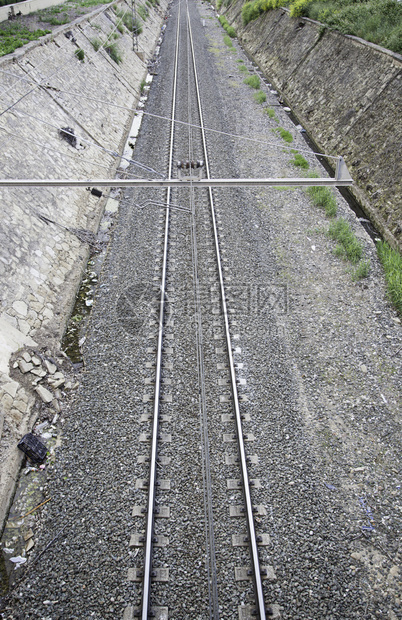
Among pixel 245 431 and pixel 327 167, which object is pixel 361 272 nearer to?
pixel 245 431

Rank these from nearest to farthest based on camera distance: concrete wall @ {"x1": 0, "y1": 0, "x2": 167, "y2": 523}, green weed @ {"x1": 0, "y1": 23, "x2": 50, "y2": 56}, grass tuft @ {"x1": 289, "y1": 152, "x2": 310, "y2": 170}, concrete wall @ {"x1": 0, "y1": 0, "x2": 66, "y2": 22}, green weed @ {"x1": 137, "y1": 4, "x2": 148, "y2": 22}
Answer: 1. concrete wall @ {"x1": 0, "y1": 0, "x2": 167, "y2": 523}
2. grass tuft @ {"x1": 289, "y1": 152, "x2": 310, "y2": 170}
3. green weed @ {"x1": 0, "y1": 23, "x2": 50, "y2": 56}
4. concrete wall @ {"x1": 0, "y1": 0, "x2": 66, "y2": 22}
5. green weed @ {"x1": 137, "y1": 4, "x2": 148, "y2": 22}

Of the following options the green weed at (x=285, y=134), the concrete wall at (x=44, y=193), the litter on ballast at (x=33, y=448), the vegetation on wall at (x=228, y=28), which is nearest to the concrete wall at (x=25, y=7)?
the concrete wall at (x=44, y=193)

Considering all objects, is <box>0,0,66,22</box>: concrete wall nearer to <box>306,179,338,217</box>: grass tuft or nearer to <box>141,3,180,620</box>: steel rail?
<box>306,179,338,217</box>: grass tuft

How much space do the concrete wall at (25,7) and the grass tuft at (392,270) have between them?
3062 centimetres

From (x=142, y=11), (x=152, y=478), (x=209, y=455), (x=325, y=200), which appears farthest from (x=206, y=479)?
(x=142, y=11)

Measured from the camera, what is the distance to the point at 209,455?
747 cm

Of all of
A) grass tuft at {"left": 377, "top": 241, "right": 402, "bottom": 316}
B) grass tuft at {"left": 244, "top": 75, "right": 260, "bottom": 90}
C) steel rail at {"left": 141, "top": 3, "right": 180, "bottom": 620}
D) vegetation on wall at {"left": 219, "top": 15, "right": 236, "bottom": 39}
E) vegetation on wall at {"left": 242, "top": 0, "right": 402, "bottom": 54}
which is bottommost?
steel rail at {"left": 141, "top": 3, "right": 180, "bottom": 620}

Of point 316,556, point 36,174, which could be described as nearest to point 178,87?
point 36,174

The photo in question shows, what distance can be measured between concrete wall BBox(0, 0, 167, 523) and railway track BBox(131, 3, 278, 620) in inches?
106

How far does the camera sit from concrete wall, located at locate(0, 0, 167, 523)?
29.1 feet

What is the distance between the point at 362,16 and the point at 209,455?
2552 cm

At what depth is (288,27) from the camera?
3023 cm

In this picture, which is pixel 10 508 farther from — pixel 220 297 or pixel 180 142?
pixel 180 142

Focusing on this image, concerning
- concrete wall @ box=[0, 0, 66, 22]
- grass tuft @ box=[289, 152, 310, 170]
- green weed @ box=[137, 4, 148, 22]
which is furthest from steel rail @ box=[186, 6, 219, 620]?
green weed @ box=[137, 4, 148, 22]
